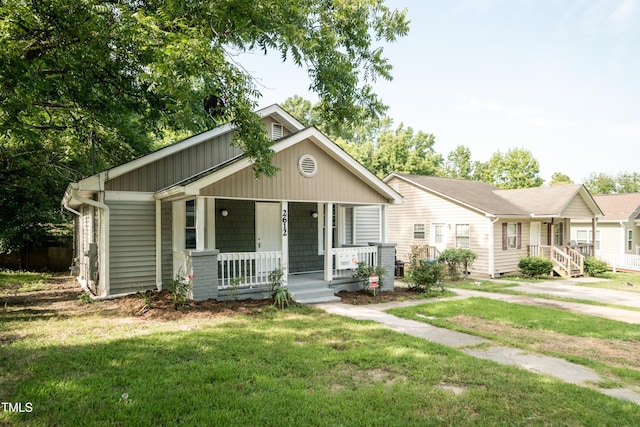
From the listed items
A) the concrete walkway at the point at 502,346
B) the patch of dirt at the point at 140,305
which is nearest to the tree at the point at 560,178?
the concrete walkway at the point at 502,346

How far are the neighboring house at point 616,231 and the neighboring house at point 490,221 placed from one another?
3.16m

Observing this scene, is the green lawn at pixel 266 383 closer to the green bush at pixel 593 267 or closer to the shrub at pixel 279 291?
the shrub at pixel 279 291

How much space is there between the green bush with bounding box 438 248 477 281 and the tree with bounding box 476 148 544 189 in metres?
26.8

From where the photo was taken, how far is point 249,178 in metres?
8.78

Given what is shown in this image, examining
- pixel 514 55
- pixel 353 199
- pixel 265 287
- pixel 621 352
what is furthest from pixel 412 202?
pixel 621 352

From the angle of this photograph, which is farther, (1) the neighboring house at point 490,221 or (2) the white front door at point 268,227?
(1) the neighboring house at point 490,221

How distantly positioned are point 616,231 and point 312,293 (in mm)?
21495

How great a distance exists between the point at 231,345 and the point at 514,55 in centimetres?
1339

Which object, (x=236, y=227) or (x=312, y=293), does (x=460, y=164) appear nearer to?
(x=236, y=227)

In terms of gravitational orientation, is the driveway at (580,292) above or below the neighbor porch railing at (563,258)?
below

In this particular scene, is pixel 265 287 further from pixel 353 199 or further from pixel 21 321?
pixel 21 321

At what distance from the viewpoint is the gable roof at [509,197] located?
16672mm

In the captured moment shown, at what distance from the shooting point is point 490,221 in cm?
1588

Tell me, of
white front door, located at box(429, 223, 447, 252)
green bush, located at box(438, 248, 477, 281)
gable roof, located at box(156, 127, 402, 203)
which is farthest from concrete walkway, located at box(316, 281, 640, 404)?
white front door, located at box(429, 223, 447, 252)
